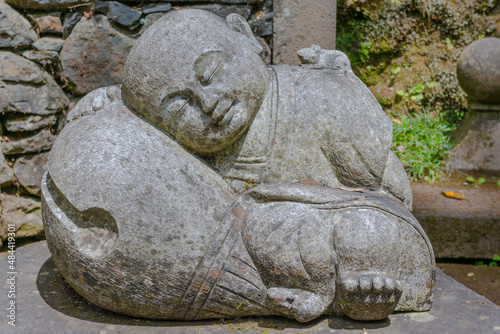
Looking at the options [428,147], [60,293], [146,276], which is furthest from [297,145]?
[428,147]

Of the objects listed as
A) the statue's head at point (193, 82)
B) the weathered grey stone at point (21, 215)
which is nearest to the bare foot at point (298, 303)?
the statue's head at point (193, 82)

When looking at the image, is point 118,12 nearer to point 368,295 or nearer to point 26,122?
point 26,122

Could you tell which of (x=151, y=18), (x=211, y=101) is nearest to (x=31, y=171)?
(x=151, y=18)

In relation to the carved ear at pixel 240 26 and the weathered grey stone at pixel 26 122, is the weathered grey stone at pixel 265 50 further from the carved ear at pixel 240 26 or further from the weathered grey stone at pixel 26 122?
the weathered grey stone at pixel 26 122

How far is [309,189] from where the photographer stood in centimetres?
217

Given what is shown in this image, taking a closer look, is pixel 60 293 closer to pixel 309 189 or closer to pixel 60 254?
pixel 60 254

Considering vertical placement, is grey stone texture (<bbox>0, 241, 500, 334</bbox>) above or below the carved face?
below

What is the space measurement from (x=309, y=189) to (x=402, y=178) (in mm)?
595

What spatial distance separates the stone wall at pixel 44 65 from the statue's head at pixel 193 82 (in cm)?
116

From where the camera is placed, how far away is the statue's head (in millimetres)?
2086

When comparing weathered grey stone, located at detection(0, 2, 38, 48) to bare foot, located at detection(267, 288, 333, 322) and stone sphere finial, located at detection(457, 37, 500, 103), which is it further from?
stone sphere finial, located at detection(457, 37, 500, 103)

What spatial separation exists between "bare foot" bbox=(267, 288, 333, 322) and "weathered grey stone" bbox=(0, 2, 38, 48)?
2446mm

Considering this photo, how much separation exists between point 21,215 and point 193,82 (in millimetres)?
1915

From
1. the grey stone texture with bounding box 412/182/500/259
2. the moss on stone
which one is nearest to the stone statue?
the grey stone texture with bounding box 412/182/500/259
